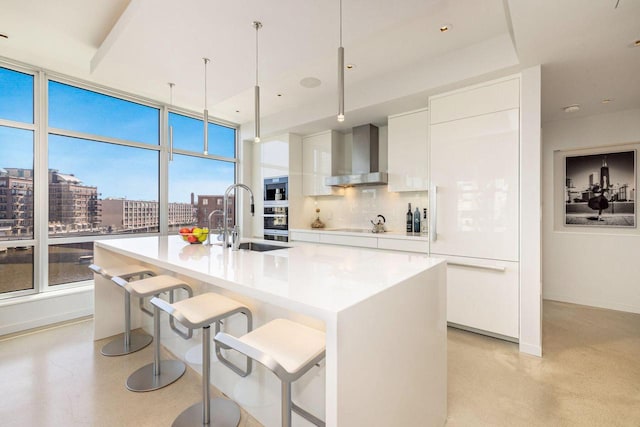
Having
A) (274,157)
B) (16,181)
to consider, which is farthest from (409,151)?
(16,181)

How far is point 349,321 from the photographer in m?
0.90

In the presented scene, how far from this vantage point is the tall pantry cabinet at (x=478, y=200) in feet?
8.32

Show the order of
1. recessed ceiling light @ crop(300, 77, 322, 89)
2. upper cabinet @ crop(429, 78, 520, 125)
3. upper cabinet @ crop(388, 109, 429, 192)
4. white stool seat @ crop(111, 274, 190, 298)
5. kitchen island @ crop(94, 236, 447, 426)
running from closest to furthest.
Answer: kitchen island @ crop(94, 236, 447, 426)
white stool seat @ crop(111, 274, 190, 298)
upper cabinet @ crop(429, 78, 520, 125)
recessed ceiling light @ crop(300, 77, 322, 89)
upper cabinet @ crop(388, 109, 429, 192)

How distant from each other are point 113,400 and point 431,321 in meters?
2.03

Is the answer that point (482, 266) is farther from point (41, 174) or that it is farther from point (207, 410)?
point (41, 174)

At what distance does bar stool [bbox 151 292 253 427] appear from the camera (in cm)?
144

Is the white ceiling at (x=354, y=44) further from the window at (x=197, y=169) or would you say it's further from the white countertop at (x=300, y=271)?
the white countertop at (x=300, y=271)

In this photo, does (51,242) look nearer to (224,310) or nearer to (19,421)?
(19,421)

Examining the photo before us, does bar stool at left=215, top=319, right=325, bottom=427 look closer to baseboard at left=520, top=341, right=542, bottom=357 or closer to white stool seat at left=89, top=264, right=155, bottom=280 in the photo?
white stool seat at left=89, top=264, right=155, bottom=280

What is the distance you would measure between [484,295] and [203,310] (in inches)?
97.6

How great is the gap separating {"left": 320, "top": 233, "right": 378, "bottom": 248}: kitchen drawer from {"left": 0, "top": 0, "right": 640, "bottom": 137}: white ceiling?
1558mm

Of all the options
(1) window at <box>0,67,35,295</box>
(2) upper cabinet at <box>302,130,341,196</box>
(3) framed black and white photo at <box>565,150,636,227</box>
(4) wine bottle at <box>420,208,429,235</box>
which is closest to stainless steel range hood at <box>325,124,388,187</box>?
(2) upper cabinet at <box>302,130,341,196</box>

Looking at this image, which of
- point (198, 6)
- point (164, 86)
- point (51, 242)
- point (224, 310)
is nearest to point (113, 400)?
point (224, 310)

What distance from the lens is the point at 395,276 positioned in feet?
4.20
